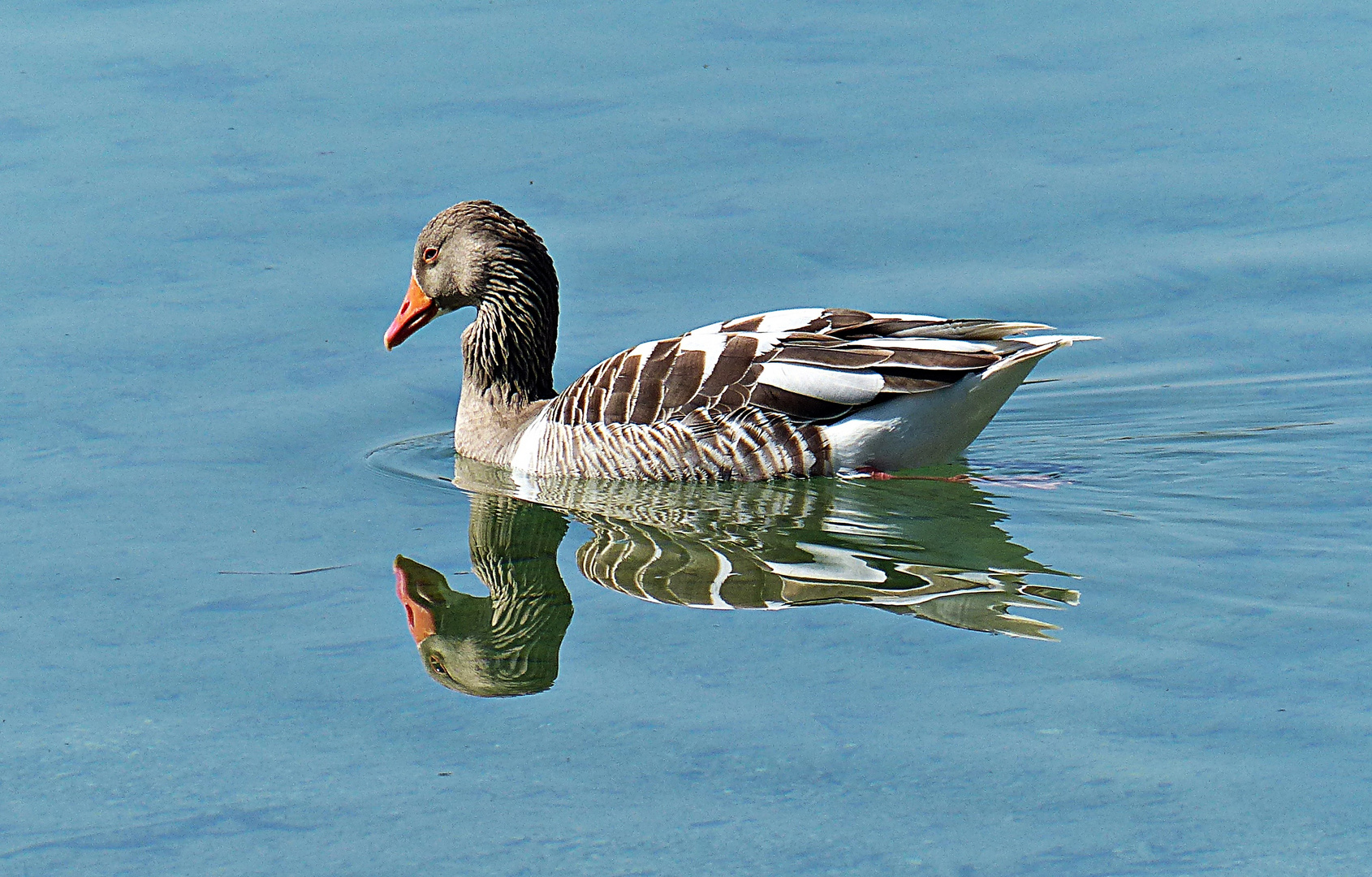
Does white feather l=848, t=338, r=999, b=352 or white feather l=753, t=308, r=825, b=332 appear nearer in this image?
white feather l=848, t=338, r=999, b=352

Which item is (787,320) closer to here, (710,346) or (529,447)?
(710,346)

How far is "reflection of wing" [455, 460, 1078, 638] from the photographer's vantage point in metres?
8.62

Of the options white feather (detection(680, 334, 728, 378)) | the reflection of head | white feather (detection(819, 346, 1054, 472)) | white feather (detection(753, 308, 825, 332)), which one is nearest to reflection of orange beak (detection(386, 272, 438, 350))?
the reflection of head

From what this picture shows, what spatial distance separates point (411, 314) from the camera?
37.3 ft

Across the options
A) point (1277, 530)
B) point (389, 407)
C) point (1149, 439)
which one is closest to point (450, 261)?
point (389, 407)

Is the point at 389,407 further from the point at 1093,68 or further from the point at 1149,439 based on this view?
the point at 1093,68

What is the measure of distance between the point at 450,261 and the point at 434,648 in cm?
349

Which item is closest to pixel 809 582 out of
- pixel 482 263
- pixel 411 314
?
pixel 482 263

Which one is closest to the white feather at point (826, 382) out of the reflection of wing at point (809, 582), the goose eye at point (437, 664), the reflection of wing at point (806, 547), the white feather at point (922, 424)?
the white feather at point (922, 424)

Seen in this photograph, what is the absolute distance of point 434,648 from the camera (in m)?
8.48

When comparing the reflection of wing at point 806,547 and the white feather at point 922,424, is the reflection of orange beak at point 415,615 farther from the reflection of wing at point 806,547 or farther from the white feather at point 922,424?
the white feather at point 922,424

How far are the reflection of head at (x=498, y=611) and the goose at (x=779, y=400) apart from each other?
0.72 meters

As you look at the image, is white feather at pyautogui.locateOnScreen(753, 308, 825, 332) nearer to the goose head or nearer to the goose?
the goose

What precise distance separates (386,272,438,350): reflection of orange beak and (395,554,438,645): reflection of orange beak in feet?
8.27
